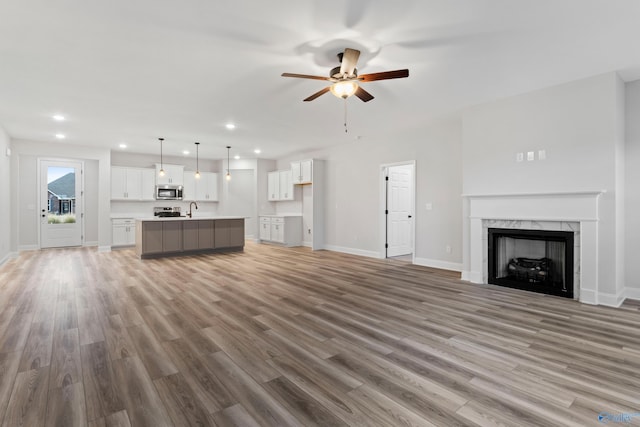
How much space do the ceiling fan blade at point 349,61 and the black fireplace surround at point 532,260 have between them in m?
3.26

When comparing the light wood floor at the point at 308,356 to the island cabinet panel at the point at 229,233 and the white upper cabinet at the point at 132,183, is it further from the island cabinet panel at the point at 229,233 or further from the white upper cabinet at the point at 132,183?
the white upper cabinet at the point at 132,183

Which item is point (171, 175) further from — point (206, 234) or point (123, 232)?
point (206, 234)

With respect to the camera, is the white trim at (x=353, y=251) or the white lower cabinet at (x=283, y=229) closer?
the white trim at (x=353, y=251)

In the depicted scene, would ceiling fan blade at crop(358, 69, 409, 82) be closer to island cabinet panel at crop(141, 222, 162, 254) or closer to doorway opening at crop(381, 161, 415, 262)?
doorway opening at crop(381, 161, 415, 262)

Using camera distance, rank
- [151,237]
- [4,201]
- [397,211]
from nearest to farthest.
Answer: [4,201], [151,237], [397,211]

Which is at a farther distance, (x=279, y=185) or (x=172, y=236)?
(x=279, y=185)

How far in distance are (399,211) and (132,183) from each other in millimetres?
7613

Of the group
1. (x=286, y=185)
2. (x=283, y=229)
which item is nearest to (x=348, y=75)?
(x=283, y=229)

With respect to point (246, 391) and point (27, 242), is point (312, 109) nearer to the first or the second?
point (246, 391)

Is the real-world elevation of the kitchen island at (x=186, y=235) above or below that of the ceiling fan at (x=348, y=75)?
below

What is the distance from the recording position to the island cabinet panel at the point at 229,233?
26.4ft

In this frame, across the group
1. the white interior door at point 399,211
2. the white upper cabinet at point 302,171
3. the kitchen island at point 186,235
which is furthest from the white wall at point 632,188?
the kitchen island at point 186,235

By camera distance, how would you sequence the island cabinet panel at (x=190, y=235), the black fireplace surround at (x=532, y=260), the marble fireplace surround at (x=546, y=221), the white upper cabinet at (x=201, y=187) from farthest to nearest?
1. the white upper cabinet at (x=201, y=187)
2. the island cabinet panel at (x=190, y=235)
3. the black fireplace surround at (x=532, y=260)
4. the marble fireplace surround at (x=546, y=221)

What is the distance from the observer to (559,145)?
4.14 metres
